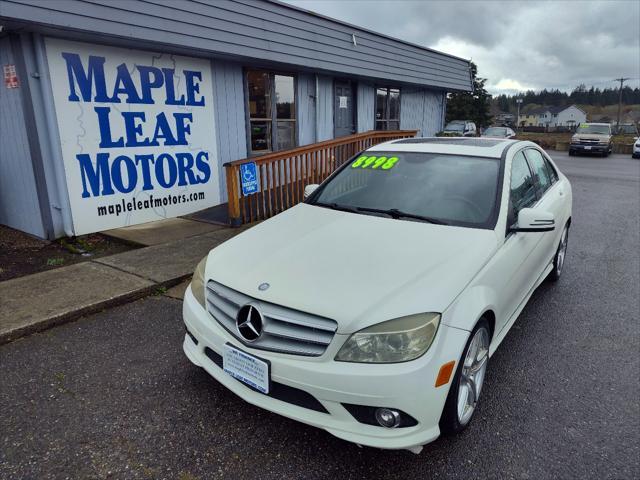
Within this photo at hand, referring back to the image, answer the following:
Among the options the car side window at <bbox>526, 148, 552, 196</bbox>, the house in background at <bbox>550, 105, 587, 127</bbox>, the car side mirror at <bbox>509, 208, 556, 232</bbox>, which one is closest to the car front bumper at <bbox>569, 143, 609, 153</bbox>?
the car side window at <bbox>526, 148, 552, 196</bbox>

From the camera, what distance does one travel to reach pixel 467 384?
2.42 m

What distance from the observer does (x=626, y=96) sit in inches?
4966

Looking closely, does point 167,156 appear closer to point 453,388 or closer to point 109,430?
point 109,430

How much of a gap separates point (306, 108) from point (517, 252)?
7339mm

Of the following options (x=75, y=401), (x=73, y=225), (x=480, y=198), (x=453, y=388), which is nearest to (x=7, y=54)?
(x=73, y=225)

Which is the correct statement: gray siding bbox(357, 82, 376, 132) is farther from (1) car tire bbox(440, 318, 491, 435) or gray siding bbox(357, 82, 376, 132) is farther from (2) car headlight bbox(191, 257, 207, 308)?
(1) car tire bbox(440, 318, 491, 435)

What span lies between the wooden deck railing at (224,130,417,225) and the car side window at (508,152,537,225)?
387 cm

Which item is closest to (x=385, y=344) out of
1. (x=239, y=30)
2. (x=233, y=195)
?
(x=233, y=195)

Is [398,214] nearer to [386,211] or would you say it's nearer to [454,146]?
[386,211]

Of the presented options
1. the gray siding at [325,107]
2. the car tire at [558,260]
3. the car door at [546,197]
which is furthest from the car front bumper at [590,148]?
the car door at [546,197]

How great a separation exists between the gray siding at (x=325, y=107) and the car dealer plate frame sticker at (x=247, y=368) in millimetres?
8237

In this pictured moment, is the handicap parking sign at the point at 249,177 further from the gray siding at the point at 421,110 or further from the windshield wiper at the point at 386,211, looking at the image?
the gray siding at the point at 421,110

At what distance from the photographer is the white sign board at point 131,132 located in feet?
18.6

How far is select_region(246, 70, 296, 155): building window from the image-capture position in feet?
27.3
